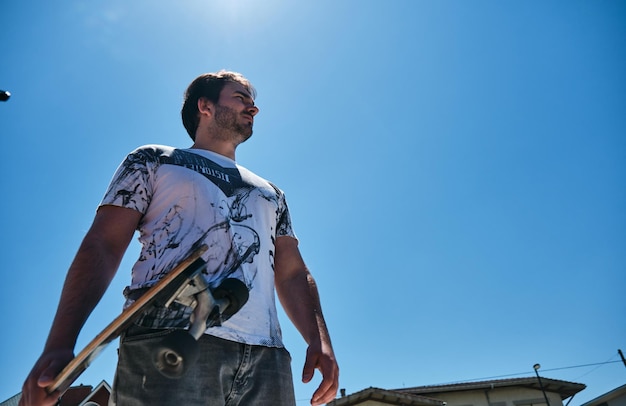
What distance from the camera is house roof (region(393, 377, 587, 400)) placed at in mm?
28266

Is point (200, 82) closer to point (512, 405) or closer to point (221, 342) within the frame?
point (221, 342)

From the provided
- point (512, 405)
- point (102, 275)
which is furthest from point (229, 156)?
point (512, 405)

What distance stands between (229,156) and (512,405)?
3327 cm

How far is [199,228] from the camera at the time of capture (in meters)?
2.01

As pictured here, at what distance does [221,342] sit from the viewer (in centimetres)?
179

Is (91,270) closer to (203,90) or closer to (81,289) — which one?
(81,289)

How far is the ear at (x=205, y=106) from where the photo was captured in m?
2.87

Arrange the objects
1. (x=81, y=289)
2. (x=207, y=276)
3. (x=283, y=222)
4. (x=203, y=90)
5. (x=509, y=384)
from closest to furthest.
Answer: (x=81, y=289) < (x=207, y=276) < (x=283, y=222) < (x=203, y=90) < (x=509, y=384)

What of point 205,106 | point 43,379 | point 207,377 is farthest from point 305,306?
point 205,106

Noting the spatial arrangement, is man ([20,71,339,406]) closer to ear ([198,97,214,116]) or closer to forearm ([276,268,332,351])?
forearm ([276,268,332,351])

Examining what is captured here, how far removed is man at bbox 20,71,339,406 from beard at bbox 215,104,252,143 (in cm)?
12

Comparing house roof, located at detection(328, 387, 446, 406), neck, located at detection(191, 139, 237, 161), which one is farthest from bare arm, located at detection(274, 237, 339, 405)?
house roof, located at detection(328, 387, 446, 406)

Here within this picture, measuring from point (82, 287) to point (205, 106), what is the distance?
1.60 m

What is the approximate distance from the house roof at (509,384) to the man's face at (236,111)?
28.9 meters
